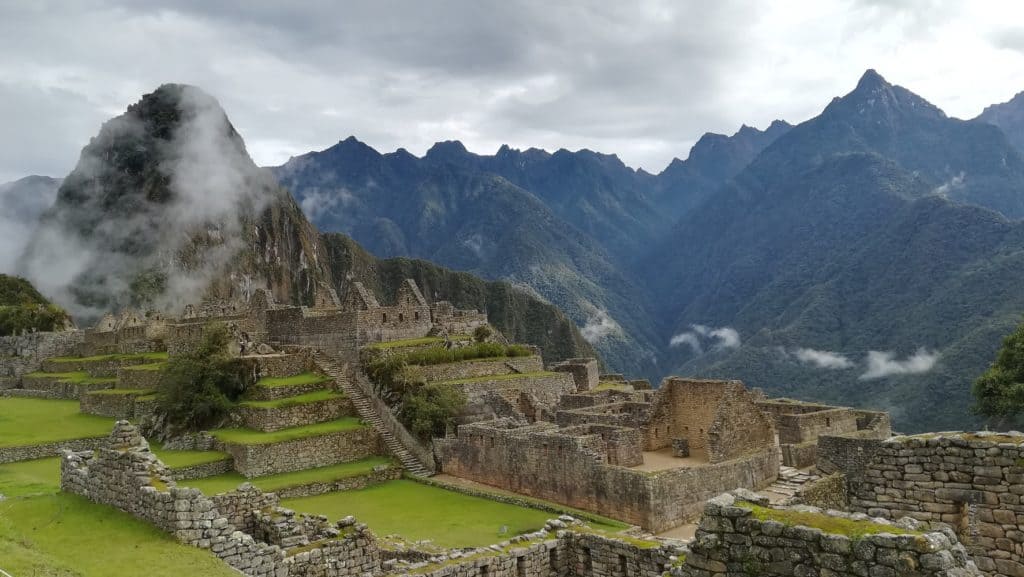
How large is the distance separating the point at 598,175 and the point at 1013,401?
491 ft

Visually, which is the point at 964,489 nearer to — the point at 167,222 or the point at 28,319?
the point at 28,319

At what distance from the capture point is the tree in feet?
99.8

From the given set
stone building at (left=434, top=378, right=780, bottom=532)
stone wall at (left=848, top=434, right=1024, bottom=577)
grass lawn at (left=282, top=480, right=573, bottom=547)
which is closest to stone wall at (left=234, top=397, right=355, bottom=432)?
grass lawn at (left=282, top=480, right=573, bottom=547)

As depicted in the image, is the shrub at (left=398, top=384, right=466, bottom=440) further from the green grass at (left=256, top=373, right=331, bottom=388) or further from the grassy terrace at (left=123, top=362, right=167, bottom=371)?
the grassy terrace at (left=123, top=362, right=167, bottom=371)

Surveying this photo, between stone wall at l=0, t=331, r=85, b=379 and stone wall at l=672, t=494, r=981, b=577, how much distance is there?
49.2 metres

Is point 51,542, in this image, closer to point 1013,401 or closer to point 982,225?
point 1013,401

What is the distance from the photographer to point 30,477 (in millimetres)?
20547

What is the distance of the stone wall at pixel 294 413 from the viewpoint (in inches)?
996

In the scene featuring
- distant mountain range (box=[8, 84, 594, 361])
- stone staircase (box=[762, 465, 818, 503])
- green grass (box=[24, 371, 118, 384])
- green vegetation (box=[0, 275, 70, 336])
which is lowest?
stone staircase (box=[762, 465, 818, 503])

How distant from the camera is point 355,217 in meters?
184

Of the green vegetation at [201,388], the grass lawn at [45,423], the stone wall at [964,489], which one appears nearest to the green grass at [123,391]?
the grass lawn at [45,423]

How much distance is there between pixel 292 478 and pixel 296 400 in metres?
4.49

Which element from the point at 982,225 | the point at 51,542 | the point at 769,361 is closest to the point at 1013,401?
the point at 51,542

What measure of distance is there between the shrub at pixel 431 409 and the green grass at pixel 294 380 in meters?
4.47
